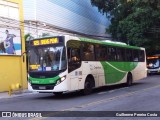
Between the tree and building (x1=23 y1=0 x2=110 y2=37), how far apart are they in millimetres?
1542

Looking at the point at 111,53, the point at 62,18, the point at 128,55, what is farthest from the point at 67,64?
the point at 62,18

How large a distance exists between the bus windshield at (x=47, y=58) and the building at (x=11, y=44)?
7.51 metres

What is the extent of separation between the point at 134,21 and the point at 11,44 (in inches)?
733

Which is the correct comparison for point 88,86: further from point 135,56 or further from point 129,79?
point 135,56

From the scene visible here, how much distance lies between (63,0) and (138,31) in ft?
33.4

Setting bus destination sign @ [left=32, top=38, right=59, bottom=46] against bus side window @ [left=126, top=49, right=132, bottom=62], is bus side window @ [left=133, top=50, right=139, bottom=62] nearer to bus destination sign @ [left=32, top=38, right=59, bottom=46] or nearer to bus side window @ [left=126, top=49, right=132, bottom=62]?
bus side window @ [left=126, top=49, right=132, bottom=62]

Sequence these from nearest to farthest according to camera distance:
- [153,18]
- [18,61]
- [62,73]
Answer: [62,73], [18,61], [153,18]

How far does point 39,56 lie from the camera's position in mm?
17188

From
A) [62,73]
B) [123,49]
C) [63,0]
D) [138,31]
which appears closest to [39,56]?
[62,73]

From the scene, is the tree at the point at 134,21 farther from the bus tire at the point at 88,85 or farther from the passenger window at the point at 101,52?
the bus tire at the point at 88,85

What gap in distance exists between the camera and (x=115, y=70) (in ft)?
72.2

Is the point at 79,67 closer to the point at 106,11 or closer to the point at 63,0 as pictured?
the point at 63,0

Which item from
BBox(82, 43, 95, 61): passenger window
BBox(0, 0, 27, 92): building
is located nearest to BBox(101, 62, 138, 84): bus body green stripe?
BBox(82, 43, 95, 61): passenger window

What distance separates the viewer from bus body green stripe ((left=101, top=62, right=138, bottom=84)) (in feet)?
68.6
